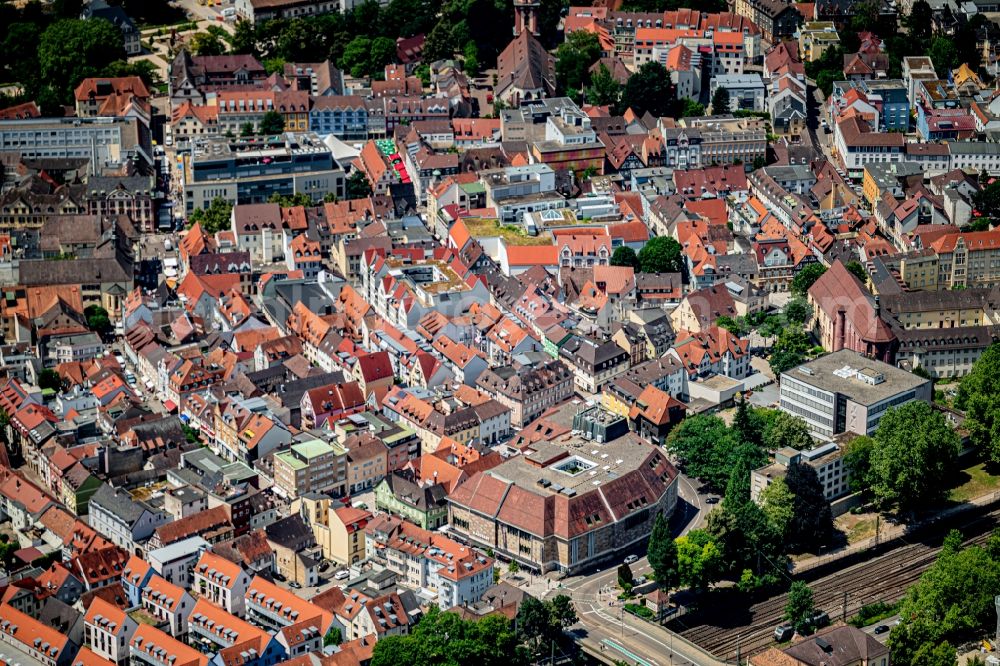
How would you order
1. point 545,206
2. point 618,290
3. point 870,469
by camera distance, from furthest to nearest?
point 545,206 → point 618,290 → point 870,469

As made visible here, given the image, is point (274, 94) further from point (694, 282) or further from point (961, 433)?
point (961, 433)

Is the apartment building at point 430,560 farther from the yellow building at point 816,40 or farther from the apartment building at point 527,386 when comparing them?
the yellow building at point 816,40

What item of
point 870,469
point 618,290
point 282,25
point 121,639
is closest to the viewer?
point 121,639

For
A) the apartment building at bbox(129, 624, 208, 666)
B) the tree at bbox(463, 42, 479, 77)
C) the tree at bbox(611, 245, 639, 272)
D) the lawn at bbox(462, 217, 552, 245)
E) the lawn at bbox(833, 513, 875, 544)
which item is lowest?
the apartment building at bbox(129, 624, 208, 666)

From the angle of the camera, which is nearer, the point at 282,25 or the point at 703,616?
the point at 703,616

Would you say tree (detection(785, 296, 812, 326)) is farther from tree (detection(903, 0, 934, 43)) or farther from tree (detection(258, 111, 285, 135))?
tree (detection(258, 111, 285, 135))

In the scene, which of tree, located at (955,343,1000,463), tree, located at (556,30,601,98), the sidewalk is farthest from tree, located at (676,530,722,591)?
tree, located at (556,30,601,98)

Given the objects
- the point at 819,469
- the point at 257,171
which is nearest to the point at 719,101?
the point at 257,171

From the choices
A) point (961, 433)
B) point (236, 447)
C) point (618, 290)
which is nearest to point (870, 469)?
point (961, 433)
